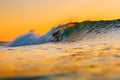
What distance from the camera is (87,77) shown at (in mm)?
6953

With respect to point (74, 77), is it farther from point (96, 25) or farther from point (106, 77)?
point (96, 25)

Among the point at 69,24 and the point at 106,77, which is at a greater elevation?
the point at 69,24

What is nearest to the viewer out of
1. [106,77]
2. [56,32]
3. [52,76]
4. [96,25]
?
[106,77]

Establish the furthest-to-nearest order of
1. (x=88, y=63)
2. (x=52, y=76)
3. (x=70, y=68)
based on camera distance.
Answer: (x=88, y=63), (x=70, y=68), (x=52, y=76)

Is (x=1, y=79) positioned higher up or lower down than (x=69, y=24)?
lower down

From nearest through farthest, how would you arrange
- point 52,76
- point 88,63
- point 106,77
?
1. point 106,77
2. point 52,76
3. point 88,63

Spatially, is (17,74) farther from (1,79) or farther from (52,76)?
(52,76)

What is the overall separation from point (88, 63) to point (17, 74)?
2.42 metres

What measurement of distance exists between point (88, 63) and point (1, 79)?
2.94 meters

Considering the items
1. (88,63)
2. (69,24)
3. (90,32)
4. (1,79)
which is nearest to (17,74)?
(1,79)

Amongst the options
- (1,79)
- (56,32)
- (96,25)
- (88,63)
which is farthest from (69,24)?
(1,79)

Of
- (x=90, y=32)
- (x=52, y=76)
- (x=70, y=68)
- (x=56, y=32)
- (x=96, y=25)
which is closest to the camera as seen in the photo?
(x=52, y=76)

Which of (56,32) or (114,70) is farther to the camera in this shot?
(56,32)

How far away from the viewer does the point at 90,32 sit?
24750 millimetres
